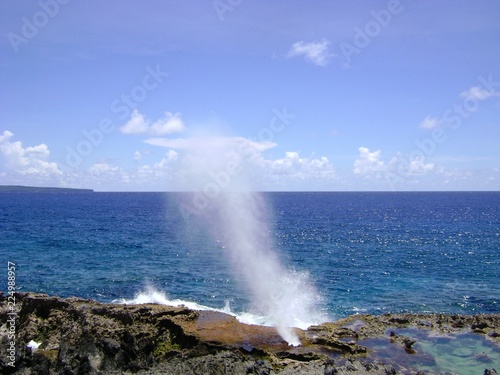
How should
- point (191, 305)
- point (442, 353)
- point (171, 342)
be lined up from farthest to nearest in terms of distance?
point (191, 305) < point (442, 353) < point (171, 342)

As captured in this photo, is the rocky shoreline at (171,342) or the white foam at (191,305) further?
the white foam at (191,305)

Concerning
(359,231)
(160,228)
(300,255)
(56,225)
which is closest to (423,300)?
(300,255)

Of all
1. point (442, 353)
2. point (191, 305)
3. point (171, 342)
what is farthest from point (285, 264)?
point (171, 342)

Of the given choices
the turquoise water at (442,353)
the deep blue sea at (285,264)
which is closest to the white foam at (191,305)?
the deep blue sea at (285,264)

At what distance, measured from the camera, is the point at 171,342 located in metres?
25.7

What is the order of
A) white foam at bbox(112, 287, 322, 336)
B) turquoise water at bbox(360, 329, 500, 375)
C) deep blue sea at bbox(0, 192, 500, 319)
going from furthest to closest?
1. deep blue sea at bbox(0, 192, 500, 319)
2. white foam at bbox(112, 287, 322, 336)
3. turquoise water at bbox(360, 329, 500, 375)

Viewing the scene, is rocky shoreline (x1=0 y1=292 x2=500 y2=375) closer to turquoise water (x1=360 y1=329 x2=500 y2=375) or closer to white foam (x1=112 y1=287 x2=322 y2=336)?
turquoise water (x1=360 y1=329 x2=500 y2=375)

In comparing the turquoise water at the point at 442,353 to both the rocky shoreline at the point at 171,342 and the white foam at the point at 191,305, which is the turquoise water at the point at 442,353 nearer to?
the rocky shoreline at the point at 171,342

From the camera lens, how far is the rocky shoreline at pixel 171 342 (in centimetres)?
2217

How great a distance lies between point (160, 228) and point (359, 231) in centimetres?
4937

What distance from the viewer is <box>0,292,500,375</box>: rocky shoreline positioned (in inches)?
873

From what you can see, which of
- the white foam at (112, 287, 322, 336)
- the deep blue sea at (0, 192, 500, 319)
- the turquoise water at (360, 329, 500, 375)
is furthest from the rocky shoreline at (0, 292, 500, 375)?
the deep blue sea at (0, 192, 500, 319)

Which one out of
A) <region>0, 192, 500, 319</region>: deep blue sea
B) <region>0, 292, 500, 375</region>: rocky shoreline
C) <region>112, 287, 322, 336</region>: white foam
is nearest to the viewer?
<region>0, 292, 500, 375</region>: rocky shoreline

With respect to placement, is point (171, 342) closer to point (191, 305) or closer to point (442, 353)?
point (191, 305)
